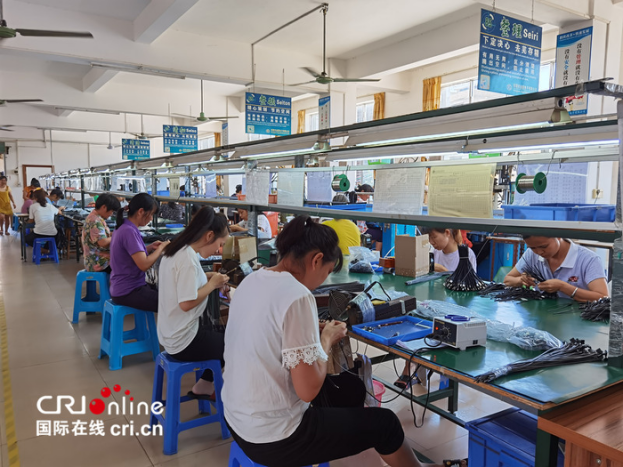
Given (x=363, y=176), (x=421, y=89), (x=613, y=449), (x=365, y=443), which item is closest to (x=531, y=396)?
(x=613, y=449)

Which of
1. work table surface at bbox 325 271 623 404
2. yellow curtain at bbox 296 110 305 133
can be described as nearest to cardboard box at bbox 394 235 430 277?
work table surface at bbox 325 271 623 404

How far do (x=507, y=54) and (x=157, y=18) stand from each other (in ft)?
13.0

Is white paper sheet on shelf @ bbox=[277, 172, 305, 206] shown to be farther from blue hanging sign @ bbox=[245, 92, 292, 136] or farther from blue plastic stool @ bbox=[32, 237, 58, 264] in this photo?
blue plastic stool @ bbox=[32, 237, 58, 264]

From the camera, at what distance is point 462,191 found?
6.73 feet

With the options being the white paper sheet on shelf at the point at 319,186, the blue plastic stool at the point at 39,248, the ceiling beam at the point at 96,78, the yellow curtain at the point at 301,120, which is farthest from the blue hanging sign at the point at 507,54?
the yellow curtain at the point at 301,120

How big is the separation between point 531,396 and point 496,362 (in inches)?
10.5

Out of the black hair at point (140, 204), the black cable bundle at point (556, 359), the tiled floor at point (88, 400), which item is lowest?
the tiled floor at point (88, 400)

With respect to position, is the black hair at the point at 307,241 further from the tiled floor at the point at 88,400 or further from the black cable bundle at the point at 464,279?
the black cable bundle at the point at 464,279

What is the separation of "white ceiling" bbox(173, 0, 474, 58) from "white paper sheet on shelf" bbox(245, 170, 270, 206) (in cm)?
307

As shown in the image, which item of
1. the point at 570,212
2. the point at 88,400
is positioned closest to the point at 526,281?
the point at 570,212

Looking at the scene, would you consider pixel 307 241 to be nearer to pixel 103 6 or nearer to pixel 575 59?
pixel 575 59

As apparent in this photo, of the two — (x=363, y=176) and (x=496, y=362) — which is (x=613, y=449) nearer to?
(x=496, y=362)

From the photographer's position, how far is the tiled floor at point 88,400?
2252 millimetres

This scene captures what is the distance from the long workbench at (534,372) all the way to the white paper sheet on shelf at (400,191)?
1.87 ft
